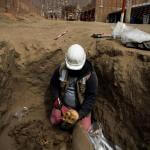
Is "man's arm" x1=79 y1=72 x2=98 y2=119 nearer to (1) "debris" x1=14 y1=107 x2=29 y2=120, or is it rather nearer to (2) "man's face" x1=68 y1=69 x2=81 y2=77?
(2) "man's face" x1=68 y1=69 x2=81 y2=77

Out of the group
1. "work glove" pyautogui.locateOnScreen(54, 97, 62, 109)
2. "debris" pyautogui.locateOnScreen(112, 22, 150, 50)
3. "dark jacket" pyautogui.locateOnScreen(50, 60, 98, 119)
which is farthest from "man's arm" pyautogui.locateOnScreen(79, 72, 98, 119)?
"debris" pyautogui.locateOnScreen(112, 22, 150, 50)

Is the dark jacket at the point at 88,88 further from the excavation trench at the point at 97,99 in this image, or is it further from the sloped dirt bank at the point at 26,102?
the sloped dirt bank at the point at 26,102

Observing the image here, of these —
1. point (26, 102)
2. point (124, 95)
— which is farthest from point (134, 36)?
point (26, 102)

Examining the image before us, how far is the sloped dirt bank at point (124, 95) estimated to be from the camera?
8.20ft

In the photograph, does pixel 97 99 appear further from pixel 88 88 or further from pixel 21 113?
pixel 21 113

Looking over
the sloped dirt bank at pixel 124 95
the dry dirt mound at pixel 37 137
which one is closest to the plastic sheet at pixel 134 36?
the sloped dirt bank at pixel 124 95

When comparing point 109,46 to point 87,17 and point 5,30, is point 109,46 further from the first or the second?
point 87,17

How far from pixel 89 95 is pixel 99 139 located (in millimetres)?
497

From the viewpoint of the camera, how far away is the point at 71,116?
2.70 m

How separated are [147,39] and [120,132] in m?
1.00

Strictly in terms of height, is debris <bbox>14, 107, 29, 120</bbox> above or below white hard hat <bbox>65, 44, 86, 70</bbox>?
below

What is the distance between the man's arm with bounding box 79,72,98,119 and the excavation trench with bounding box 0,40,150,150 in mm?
205

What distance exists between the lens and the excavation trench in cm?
255

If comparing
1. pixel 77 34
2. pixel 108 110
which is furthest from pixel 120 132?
pixel 77 34
